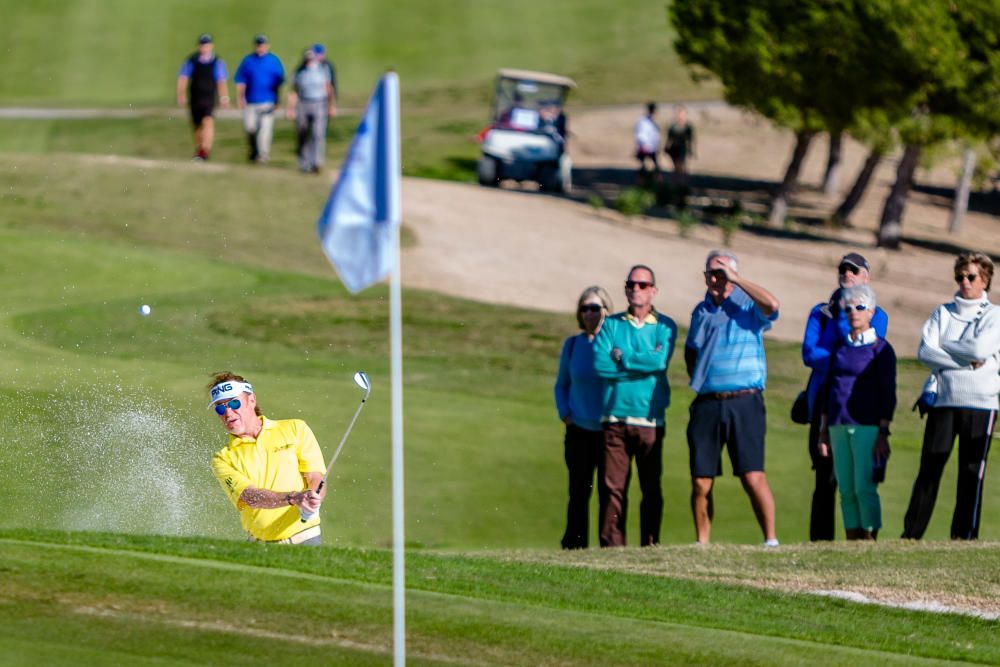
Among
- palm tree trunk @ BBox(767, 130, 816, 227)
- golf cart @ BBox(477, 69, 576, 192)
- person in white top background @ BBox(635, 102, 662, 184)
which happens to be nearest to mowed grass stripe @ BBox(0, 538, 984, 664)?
golf cart @ BBox(477, 69, 576, 192)

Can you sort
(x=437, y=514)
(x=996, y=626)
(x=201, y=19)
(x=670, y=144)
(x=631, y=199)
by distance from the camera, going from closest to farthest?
1. (x=996, y=626)
2. (x=437, y=514)
3. (x=631, y=199)
4. (x=670, y=144)
5. (x=201, y=19)

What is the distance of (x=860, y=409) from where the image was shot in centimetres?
1130

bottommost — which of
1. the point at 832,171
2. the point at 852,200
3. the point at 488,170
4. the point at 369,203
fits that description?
the point at 852,200

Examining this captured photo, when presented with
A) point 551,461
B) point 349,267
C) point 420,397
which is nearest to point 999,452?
point 551,461

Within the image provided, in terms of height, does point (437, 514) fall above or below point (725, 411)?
below

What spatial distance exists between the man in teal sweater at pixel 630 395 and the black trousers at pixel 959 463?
163 cm

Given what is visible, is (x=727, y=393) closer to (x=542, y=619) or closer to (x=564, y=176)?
(x=542, y=619)

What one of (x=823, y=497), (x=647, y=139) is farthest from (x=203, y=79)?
(x=823, y=497)

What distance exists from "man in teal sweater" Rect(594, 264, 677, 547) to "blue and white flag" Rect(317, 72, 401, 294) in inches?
172

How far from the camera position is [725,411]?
11.3 m

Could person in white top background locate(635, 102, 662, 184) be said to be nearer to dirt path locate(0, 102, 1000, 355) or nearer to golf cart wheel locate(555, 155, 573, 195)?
golf cart wheel locate(555, 155, 573, 195)

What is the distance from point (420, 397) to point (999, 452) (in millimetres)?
4733

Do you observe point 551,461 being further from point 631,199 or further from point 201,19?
point 201,19

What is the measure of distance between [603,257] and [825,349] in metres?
17.7
